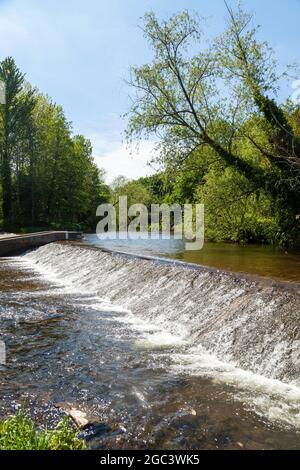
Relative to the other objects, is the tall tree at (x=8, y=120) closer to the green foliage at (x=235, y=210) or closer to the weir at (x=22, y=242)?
the weir at (x=22, y=242)

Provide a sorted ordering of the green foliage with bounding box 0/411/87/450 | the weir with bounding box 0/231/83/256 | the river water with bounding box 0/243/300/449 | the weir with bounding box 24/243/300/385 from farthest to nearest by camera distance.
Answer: the weir with bounding box 0/231/83/256 < the weir with bounding box 24/243/300/385 < the river water with bounding box 0/243/300/449 < the green foliage with bounding box 0/411/87/450

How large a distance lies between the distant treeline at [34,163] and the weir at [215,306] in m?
24.4

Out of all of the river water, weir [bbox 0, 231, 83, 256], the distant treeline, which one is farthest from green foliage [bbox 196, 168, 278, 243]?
the distant treeline

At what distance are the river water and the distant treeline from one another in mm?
26267

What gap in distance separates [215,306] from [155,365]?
2343 millimetres

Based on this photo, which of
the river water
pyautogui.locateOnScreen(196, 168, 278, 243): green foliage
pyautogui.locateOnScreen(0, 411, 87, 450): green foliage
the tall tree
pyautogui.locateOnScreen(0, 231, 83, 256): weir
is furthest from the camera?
the tall tree

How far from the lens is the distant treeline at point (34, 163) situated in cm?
3447

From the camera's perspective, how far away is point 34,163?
Answer: 36.1 metres

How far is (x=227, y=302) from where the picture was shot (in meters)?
7.50

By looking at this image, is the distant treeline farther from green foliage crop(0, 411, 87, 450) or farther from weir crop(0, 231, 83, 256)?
green foliage crop(0, 411, 87, 450)

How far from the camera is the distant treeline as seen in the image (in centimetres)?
3447

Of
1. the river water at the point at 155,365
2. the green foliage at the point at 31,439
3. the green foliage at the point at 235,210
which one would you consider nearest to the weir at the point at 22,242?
the green foliage at the point at 235,210

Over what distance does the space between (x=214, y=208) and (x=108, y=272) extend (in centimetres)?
896
